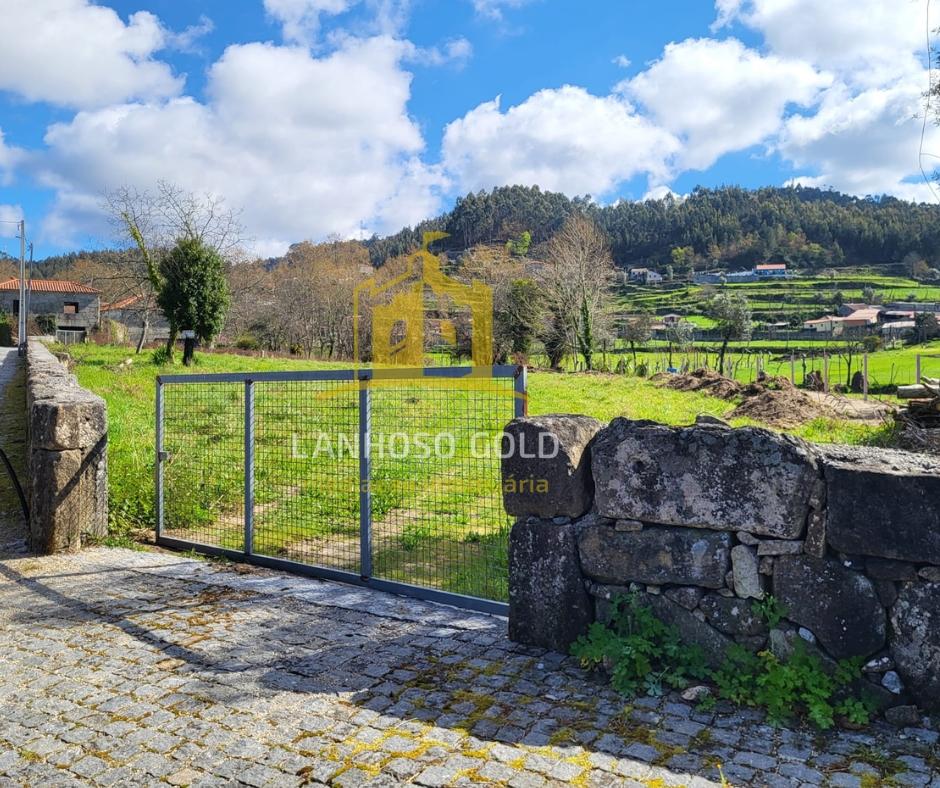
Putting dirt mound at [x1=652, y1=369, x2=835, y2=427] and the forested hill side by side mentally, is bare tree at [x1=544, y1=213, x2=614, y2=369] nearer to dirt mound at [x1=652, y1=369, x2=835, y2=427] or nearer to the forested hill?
dirt mound at [x1=652, y1=369, x2=835, y2=427]

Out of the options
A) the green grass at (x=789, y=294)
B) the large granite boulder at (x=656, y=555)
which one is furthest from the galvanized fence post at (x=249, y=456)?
the green grass at (x=789, y=294)

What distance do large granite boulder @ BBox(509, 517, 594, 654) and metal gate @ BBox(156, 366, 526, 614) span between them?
51 cm

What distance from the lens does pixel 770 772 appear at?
253cm

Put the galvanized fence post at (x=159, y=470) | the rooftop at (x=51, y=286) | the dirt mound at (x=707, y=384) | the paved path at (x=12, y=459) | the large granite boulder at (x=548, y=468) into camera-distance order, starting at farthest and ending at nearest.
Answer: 1. the rooftop at (x=51, y=286)
2. the dirt mound at (x=707, y=384)
3. the galvanized fence post at (x=159, y=470)
4. the paved path at (x=12, y=459)
5. the large granite boulder at (x=548, y=468)

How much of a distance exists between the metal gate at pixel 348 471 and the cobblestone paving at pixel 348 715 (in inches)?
35.1

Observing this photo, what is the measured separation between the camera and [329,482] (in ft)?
20.5

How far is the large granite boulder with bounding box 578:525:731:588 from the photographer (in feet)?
10.6

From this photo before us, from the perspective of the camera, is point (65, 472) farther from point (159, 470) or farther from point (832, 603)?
point (832, 603)

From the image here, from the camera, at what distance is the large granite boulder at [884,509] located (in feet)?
9.18

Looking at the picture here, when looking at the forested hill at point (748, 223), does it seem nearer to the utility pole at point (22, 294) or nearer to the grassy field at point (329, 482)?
the utility pole at point (22, 294)

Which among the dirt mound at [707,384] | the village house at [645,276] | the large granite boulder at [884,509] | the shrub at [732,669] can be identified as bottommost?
the shrub at [732,669]

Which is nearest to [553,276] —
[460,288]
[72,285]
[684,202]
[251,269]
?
[460,288]

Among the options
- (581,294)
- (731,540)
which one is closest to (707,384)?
(581,294)

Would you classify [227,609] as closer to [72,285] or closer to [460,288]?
[460,288]
